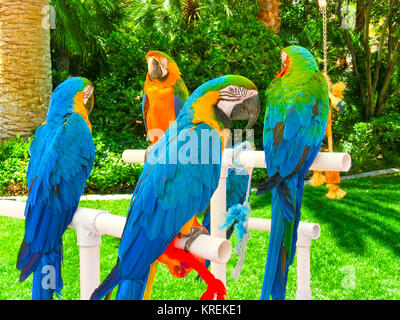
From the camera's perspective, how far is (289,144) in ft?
2.65

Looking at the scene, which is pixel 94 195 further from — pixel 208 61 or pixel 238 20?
pixel 238 20

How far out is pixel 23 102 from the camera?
9.93 ft

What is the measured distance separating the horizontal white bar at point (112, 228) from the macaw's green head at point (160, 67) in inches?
15.5

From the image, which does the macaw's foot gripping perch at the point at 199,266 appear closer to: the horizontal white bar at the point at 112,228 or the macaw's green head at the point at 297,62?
the horizontal white bar at the point at 112,228

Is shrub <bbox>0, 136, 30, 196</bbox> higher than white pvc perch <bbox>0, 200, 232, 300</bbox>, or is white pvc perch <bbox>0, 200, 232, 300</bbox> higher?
white pvc perch <bbox>0, 200, 232, 300</bbox>

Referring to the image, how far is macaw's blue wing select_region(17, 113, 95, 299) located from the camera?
0.77m

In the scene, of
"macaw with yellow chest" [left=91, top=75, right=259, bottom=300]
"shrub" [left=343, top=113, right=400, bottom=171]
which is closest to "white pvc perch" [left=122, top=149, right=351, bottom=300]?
"macaw with yellow chest" [left=91, top=75, right=259, bottom=300]

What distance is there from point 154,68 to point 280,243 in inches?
21.2

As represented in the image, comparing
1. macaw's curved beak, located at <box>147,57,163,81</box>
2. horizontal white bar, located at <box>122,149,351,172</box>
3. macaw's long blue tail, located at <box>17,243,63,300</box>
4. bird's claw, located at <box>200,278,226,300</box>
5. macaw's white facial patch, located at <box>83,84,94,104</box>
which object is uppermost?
macaw's curved beak, located at <box>147,57,163,81</box>

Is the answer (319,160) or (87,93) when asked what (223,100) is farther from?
(87,93)

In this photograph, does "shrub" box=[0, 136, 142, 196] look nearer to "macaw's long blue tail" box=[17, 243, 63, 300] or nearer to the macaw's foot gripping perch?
"macaw's long blue tail" box=[17, 243, 63, 300]

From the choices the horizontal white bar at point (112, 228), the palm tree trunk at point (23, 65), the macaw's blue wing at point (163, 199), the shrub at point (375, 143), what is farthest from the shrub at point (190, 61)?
the macaw's blue wing at point (163, 199)
